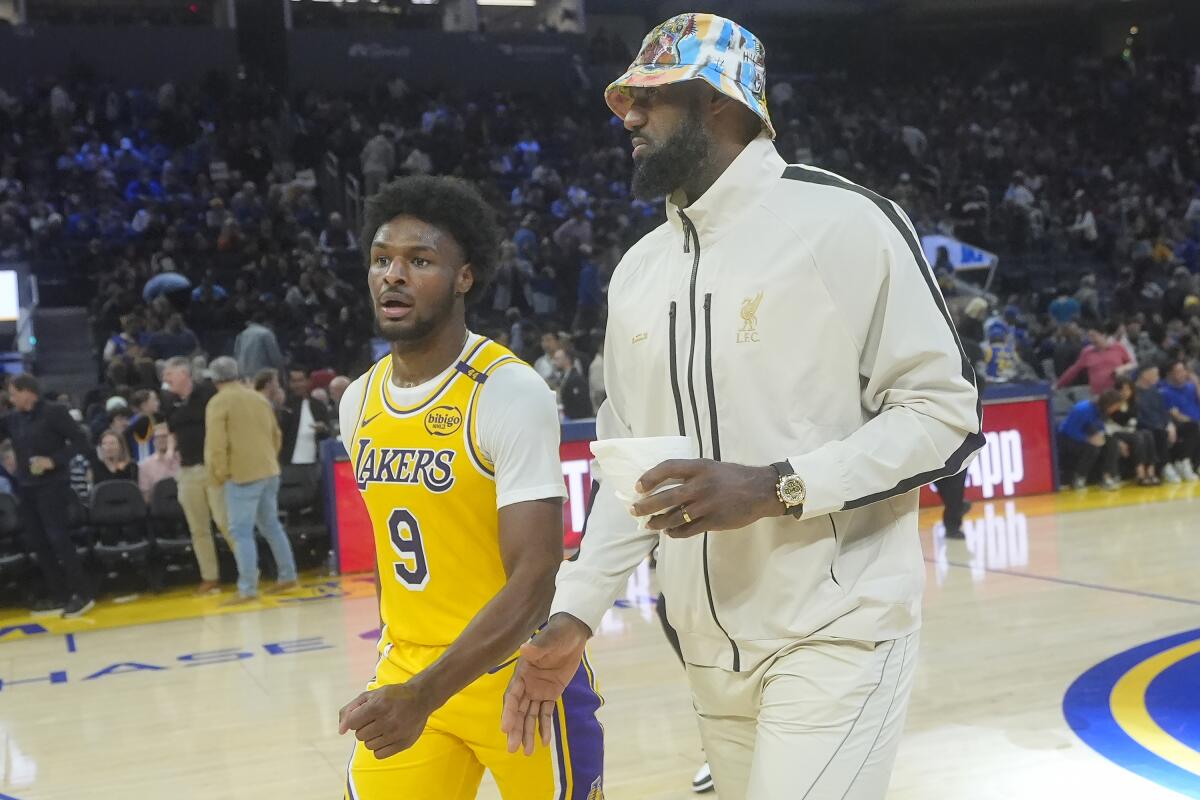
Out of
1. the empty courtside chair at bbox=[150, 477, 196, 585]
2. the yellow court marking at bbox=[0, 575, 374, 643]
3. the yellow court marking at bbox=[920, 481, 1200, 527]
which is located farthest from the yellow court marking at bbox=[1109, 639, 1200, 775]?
the empty courtside chair at bbox=[150, 477, 196, 585]

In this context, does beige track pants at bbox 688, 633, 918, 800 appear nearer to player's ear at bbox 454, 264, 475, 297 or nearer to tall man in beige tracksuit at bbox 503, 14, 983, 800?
tall man in beige tracksuit at bbox 503, 14, 983, 800

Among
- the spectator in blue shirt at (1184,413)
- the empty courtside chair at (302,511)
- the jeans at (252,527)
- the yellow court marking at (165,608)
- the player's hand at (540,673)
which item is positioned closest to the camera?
the player's hand at (540,673)

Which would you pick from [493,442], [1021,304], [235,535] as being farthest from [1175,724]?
[1021,304]

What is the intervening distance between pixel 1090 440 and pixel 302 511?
760cm

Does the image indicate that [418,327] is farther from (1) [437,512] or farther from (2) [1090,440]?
(2) [1090,440]

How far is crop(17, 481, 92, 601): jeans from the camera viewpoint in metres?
8.76

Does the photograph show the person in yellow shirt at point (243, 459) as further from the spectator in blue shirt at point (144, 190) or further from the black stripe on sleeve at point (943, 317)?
the spectator in blue shirt at point (144, 190)

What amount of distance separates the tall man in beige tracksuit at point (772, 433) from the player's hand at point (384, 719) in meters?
0.20

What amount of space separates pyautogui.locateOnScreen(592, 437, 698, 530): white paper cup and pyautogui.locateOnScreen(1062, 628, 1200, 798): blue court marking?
338cm

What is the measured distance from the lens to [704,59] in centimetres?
221

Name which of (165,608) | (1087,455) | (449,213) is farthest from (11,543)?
(1087,455)

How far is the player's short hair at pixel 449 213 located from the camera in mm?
2965

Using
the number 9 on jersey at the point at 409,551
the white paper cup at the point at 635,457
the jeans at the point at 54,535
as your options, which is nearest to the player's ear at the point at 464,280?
the number 9 on jersey at the point at 409,551

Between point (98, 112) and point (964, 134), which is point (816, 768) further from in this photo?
point (964, 134)
